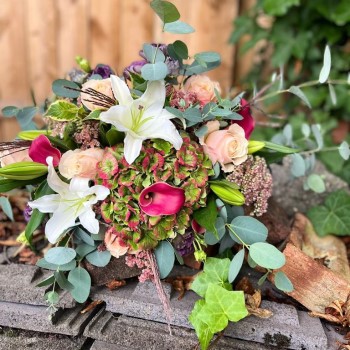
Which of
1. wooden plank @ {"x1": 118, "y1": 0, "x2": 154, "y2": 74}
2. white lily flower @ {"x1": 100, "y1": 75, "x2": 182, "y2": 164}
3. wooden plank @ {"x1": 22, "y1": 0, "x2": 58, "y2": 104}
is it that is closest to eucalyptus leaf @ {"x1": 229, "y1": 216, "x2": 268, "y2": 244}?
white lily flower @ {"x1": 100, "y1": 75, "x2": 182, "y2": 164}

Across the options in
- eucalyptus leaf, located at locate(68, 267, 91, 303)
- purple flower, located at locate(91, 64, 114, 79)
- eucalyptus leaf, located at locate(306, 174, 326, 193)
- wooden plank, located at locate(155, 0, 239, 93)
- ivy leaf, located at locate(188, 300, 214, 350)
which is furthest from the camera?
wooden plank, located at locate(155, 0, 239, 93)

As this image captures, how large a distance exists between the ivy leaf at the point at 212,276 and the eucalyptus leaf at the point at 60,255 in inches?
9.5

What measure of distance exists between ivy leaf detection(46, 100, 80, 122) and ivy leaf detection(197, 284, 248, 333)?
0.43 metres

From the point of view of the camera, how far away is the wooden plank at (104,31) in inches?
93.6

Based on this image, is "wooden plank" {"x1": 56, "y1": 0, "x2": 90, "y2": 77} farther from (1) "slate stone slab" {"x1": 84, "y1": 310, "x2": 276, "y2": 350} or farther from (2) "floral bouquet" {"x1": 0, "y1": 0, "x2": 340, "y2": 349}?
(1) "slate stone slab" {"x1": 84, "y1": 310, "x2": 276, "y2": 350}

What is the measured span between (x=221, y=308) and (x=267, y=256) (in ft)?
0.42

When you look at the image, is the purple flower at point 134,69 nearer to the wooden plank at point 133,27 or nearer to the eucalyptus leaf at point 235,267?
the eucalyptus leaf at point 235,267

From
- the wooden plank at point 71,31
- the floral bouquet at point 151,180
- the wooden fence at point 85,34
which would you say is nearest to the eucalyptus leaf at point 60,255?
the floral bouquet at point 151,180

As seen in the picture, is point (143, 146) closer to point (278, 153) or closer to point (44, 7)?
point (278, 153)

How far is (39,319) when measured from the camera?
3.23 feet

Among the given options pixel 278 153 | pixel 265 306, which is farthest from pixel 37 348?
pixel 278 153

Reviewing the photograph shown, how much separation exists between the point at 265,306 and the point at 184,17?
5.42ft

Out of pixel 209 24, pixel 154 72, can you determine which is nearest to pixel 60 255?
pixel 154 72

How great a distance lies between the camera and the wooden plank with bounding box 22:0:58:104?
7.82 ft
